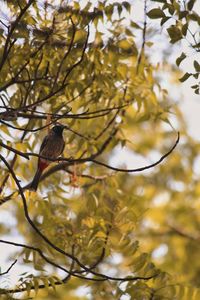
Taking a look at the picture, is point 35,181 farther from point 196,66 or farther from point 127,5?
point 196,66

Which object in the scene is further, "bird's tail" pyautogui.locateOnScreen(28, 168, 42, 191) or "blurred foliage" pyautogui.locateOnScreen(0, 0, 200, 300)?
"bird's tail" pyautogui.locateOnScreen(28, 168, 42, 191)

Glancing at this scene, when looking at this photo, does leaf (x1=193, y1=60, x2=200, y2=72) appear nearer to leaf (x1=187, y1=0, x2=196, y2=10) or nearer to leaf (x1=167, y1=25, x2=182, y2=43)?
leaf (x1=167, y1=25, x2=182, y2=43)

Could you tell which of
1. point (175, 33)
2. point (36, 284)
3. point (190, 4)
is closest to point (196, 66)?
point (175, 33)

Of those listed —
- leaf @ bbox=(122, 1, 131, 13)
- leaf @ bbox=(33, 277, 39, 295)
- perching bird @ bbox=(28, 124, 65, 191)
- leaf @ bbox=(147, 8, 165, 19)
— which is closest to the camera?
leaf @ bbox=(147, 8, 165, 19)

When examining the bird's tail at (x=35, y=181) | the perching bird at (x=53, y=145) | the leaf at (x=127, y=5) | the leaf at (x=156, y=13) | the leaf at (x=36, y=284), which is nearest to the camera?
the leaf at (x=156, y=13)

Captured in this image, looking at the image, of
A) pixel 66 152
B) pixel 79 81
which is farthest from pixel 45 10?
pixel 66 152

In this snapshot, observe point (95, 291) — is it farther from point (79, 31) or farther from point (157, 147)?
point (157, 147)

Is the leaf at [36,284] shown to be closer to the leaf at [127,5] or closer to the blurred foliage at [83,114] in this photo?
the blurred foliage at [83,114]

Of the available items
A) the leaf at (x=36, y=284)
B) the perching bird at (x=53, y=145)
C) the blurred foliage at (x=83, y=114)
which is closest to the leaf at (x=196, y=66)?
the blurred foliage at (x=83, y=114)

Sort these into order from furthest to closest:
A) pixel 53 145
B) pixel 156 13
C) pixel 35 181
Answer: pixel 53 145 → pixel 35 181 → pixel 156 13

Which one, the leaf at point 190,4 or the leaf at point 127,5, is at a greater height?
the leaf at point 127,5

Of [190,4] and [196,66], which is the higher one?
[190,4]

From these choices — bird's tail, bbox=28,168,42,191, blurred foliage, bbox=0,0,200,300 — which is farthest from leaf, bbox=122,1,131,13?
bird's tail, bbox=28,168,42,191

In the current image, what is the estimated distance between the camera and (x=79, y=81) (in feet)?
19.3
